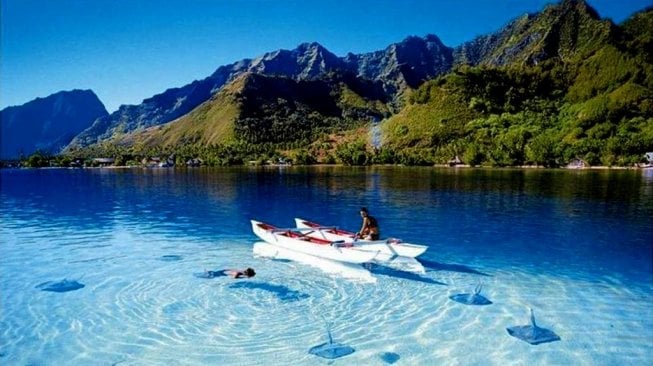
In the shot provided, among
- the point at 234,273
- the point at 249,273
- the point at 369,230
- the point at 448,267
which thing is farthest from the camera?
the point at 448,267

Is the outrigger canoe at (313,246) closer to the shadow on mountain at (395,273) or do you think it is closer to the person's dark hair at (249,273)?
the shadow on mountain at (395,273)

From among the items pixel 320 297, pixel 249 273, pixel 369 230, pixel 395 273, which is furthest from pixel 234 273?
pixel 395 273

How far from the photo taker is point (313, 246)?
Result: 25.0m

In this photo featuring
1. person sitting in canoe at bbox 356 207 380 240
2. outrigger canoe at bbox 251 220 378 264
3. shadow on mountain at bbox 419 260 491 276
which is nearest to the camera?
outrigger canoe at bbox 251 220 378 264

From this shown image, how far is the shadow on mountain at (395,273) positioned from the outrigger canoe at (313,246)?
1.15 m

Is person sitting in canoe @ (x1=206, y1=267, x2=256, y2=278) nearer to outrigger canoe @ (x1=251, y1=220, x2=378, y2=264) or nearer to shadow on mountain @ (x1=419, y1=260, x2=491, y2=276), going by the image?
outrigger canoe @ (x1=251, y1=220, x2=378, y2=264)

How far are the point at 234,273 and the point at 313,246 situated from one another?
15.4ft

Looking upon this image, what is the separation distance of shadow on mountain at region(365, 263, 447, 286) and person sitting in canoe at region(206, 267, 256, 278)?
6.44 m

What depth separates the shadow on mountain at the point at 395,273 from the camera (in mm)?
22516

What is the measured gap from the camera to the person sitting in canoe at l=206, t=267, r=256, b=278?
22609 millimetres

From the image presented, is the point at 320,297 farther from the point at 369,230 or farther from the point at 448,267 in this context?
the point at 448,267

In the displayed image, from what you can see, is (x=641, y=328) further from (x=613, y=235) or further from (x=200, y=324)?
(x=613, y=235)

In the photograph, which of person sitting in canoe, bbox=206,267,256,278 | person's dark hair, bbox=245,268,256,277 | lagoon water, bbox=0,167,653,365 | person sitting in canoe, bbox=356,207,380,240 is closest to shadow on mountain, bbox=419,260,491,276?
lagoon water, bbox=0,167,653,365

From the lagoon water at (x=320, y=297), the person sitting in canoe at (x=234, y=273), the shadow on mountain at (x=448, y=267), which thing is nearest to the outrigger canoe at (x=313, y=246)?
the lagoon water at (x=320, y=297)
